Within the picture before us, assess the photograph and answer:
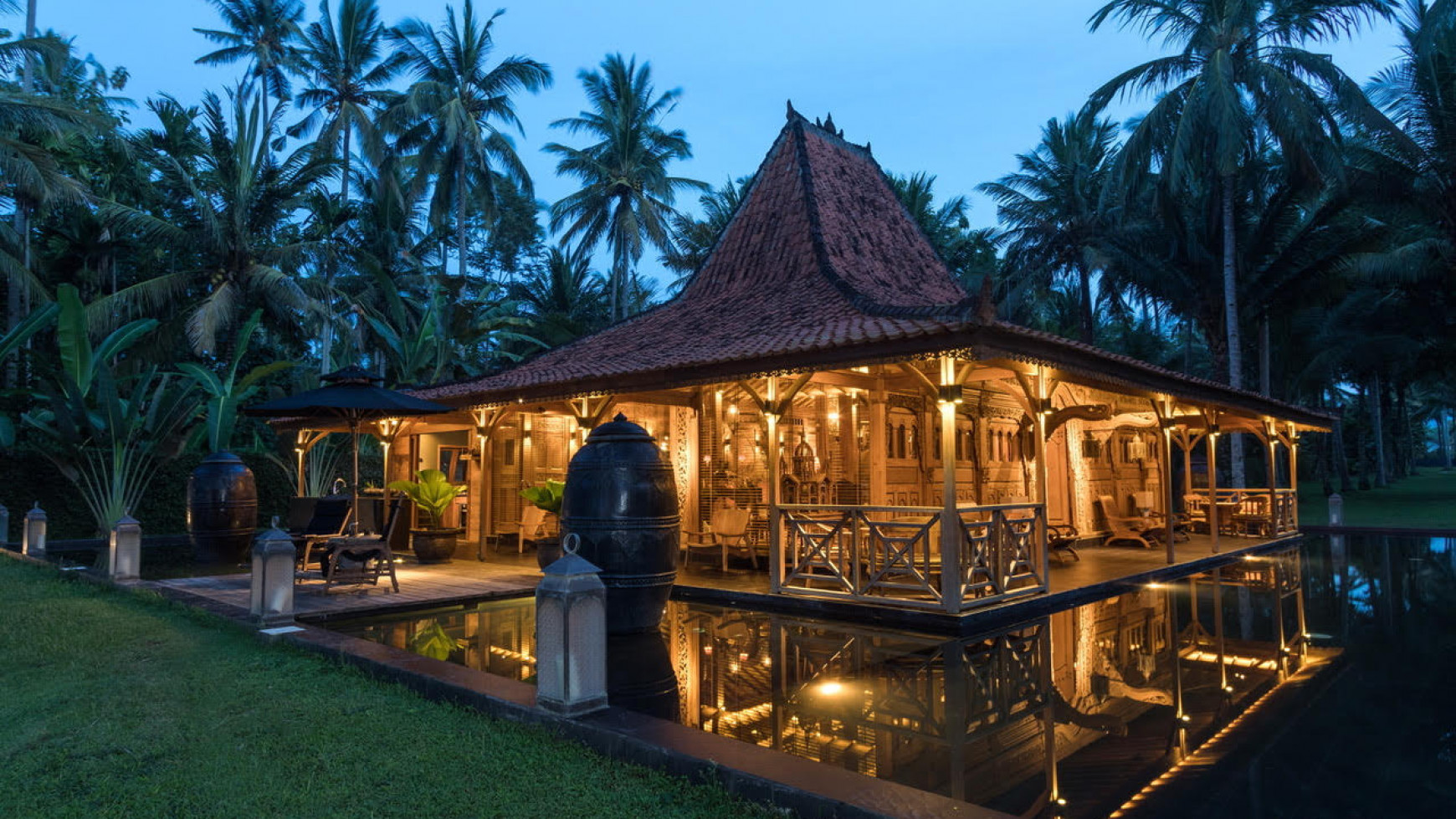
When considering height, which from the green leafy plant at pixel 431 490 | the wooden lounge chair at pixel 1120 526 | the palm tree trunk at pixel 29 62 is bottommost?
the wooden lounge chair at pixel 1120 526

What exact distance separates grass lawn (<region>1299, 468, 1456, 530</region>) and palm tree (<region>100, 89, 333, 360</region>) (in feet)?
90.2

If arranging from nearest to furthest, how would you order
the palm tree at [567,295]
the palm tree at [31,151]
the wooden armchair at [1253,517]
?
the palm tree at [31,151], the wooden armchair at [1253,517], the palm tree at [567,295]

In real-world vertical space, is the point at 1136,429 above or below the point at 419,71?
below

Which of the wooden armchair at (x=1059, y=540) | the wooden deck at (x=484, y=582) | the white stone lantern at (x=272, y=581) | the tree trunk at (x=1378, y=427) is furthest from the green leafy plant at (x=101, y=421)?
the tree trunk at (x=1378, y=427)

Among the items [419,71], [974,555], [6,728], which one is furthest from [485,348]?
[6,728]

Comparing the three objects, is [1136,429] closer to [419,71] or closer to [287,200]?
[287,200]

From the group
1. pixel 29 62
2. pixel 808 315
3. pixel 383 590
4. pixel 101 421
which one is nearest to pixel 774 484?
pixel 808 315

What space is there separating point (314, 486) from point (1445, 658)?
737 inches

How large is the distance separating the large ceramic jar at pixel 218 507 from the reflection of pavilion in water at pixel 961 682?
5.41m

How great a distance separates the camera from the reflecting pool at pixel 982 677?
4.13 m

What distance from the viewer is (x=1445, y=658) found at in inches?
253

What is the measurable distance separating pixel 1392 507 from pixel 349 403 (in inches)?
1193

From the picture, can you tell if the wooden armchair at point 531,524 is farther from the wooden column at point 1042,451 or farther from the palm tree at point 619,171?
the palm tree at point 619,171

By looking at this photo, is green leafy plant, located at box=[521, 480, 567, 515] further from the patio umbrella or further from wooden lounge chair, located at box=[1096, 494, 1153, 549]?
wooden lounge chair, located at box=[1096, 494, 1153, 549]
